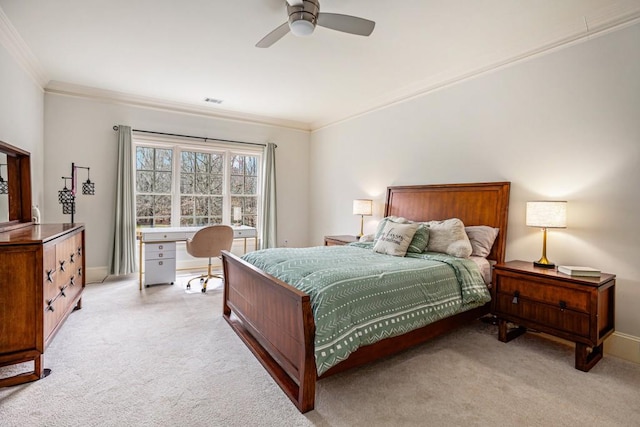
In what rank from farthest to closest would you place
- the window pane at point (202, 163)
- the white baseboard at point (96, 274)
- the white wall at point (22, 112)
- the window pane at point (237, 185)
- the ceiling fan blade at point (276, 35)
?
the window pane at point (237, 185)
the window pane at point (202, 163)
the white baseboard at point (96, 274)
the white wall at point (22, 112)
the ceiling fan blade at point (276, 35)

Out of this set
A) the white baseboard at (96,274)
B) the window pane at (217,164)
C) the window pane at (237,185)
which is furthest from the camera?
the window pane at (237,185)

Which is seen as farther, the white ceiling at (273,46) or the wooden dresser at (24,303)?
the white ceiling at (273,46)

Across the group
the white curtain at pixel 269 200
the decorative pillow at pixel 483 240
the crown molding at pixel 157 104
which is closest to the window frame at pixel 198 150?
the white curtain at pixel 269 200

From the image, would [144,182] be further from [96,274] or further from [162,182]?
[96,274]

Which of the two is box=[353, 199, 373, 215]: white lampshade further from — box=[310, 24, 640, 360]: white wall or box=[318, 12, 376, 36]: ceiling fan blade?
box=[318, 12, 376, 36]: ceiling fan blade

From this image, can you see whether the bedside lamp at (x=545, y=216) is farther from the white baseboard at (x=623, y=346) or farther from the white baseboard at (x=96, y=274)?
the white baseboard at (x=96, y=274)

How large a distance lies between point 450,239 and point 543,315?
951mm

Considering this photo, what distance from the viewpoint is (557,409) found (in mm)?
1833

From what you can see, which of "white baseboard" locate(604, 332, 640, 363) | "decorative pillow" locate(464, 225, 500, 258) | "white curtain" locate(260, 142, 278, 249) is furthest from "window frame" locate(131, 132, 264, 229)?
"white baseboard" locate(604, 332, 640, 363)

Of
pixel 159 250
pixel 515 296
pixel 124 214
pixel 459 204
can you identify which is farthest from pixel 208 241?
pixel 515 296

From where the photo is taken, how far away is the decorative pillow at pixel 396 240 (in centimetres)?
309

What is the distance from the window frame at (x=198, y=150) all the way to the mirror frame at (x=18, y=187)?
63.1 inches

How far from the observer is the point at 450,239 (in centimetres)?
310

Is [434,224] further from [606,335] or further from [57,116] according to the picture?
[57,116]
